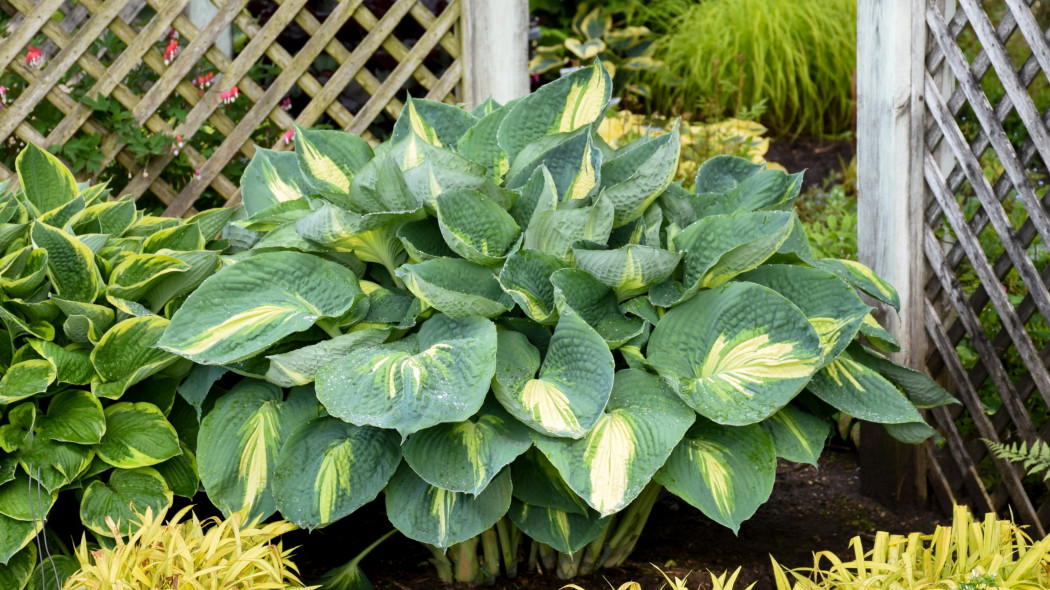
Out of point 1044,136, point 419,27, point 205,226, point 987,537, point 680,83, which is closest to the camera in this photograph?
point 987,537

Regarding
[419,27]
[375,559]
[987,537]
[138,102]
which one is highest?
[419,27]

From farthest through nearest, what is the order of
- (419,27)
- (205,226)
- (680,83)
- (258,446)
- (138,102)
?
(680,83), (419,27), (138,102), (205,226), (258,446)

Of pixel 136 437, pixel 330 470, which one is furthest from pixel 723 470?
pixel 136 437

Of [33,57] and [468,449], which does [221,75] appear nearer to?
[33,57]

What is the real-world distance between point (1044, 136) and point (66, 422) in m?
2.11

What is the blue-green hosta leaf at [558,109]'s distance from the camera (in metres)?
2.11

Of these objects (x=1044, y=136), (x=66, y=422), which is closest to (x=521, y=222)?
(x=66, y=422)

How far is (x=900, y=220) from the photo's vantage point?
2.47 meters

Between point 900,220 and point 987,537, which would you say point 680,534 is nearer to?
point 987,537

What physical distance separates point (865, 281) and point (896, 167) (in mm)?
423

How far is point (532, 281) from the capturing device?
6.20 feet

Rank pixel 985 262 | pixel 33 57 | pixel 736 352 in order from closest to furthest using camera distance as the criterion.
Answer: pixel 736 352 → pixel 985 262 → pixel 33 57

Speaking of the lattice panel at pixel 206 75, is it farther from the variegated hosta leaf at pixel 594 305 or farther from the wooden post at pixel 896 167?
the variegated hosta leaf at pixel 594 305

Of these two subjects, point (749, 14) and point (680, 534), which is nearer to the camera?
point (680, 534)
